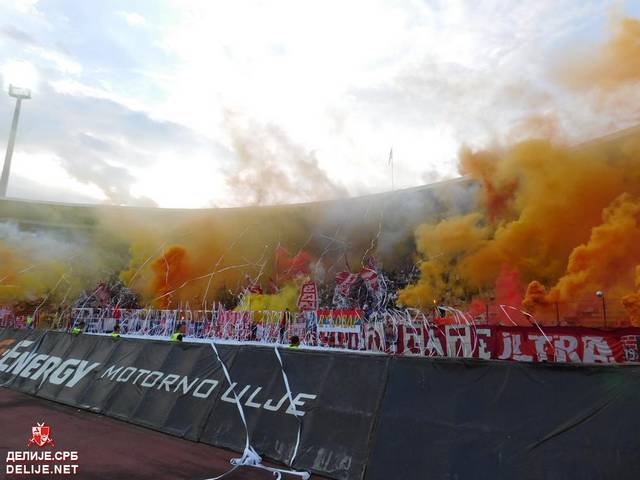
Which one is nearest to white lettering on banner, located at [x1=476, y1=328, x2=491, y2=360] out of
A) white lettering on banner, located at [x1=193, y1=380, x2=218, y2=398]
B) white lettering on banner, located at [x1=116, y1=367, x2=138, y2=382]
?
white lettering on banner, located at [x1=193, y1=380, x2=218, y2=398]

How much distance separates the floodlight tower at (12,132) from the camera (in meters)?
62.7

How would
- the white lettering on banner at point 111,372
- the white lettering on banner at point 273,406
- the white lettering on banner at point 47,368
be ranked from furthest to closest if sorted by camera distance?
the white lettering on banner at point 47,368 → the white lettering on banner at point 111,372 → the white lettering on banner at point 273,406

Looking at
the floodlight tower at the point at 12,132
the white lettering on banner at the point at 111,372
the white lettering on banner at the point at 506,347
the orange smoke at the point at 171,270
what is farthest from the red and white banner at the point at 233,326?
the floodlight tower at the point at 12,132

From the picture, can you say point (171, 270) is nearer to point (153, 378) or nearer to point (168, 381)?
point (153, 378)

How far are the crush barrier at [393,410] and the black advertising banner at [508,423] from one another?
0.03ft

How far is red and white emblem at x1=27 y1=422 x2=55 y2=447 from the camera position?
6570 mm

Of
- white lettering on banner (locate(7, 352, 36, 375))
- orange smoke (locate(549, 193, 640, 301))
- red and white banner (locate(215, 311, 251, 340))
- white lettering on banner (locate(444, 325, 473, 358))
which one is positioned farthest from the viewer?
orange smoke (locate(549, 193, 640, 301))

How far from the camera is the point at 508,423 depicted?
4.29 m

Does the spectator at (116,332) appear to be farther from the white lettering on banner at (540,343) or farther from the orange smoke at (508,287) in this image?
the orange smoke at (508,287)

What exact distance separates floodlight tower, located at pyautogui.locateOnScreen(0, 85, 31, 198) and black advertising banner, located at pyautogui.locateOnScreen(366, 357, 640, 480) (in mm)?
76435

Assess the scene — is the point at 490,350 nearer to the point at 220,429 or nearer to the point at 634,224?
the point at 220,429

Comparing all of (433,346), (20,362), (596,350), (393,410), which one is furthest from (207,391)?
(596,350)

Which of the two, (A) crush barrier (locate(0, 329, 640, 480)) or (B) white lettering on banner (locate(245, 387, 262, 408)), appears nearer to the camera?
(A) crush barrier (locate(0, 329, 640, 480))

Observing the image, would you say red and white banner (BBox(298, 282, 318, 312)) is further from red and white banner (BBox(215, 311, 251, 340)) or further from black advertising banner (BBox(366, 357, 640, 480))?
black advertising banner (BBox(366, 357, 640, 480))
